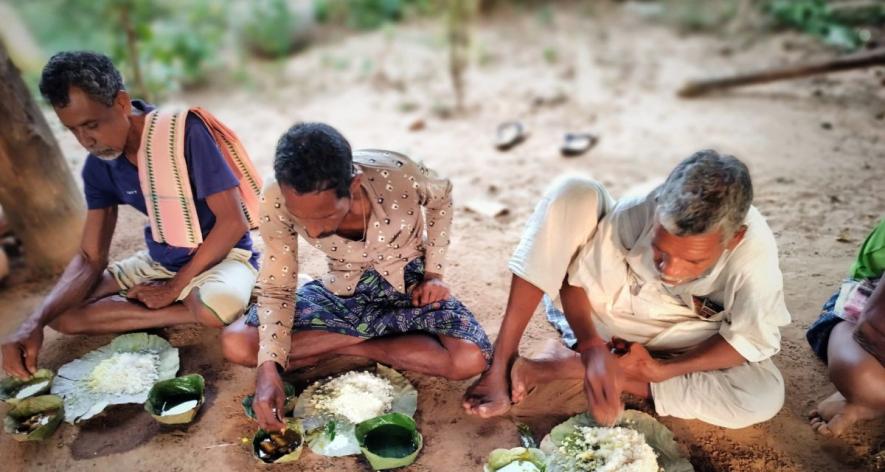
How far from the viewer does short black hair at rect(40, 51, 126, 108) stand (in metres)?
1.95

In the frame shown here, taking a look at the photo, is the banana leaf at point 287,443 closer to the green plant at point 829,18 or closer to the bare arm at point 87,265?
the bare arm at point 87,265

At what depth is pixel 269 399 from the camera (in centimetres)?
191

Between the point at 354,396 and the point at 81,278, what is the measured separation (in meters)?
1.23

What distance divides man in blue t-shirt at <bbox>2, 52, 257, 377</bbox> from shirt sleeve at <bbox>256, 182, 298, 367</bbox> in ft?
1.23

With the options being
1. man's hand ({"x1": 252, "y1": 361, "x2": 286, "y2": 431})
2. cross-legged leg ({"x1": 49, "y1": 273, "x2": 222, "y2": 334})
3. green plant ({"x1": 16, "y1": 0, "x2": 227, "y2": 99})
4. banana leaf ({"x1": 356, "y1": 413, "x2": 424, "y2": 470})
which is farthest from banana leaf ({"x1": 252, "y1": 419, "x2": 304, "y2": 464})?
green plant ({"x1": 16, "y1": 0, "x2": 227, "y2": 99})

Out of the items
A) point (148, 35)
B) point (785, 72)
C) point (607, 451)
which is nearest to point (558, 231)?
point (607, 451)

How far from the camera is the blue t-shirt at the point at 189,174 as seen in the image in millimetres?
2244

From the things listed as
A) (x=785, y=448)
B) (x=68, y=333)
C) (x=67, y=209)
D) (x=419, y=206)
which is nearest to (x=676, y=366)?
(x=785, y=448)

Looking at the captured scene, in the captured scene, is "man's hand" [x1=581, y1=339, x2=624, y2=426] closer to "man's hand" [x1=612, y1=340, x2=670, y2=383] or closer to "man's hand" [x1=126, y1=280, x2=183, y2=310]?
"man's hand" [x1=612, y1=340, x2=670, y2=383]

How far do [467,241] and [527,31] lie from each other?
177 inches

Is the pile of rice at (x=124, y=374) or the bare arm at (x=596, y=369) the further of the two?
the pile of rice at (x=124, y=374)

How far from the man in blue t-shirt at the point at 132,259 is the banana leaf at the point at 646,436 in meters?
1.27

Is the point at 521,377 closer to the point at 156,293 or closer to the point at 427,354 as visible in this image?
the point at 427,354

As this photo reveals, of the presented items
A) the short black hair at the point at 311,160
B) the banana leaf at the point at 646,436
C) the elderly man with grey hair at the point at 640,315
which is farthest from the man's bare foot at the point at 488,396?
the short black hair at the point at 311,160
